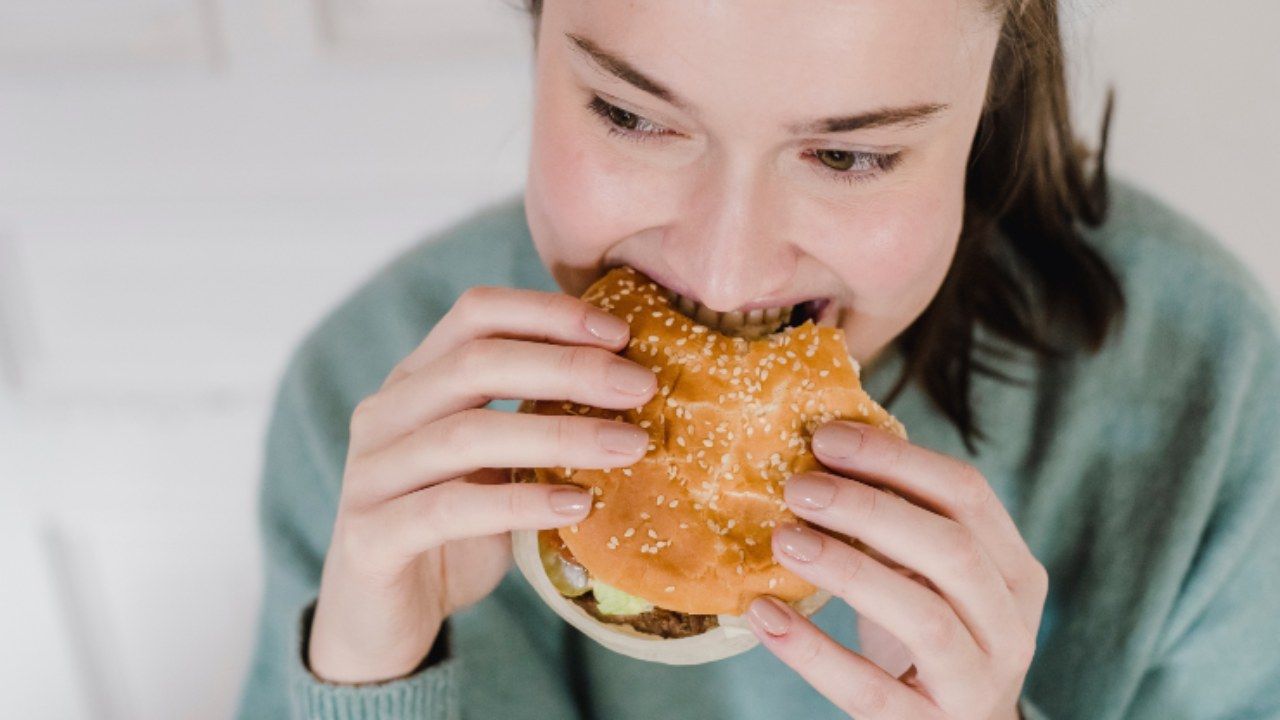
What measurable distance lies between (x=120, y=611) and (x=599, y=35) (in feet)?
6.79

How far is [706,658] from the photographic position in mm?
969

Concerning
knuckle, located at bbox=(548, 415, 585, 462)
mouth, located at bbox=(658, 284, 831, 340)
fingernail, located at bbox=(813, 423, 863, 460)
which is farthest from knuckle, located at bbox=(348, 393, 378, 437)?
fingernail, located at bbox=(813, 423, 863, 460)

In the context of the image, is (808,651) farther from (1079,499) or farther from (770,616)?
(1079,499)

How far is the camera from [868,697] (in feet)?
3.13

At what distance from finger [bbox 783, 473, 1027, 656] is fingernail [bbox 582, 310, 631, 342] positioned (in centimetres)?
21

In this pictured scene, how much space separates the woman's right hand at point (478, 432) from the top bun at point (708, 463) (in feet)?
0.15

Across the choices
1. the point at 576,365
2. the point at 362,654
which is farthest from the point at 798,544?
the point at 362,654

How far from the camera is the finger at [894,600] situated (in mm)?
887

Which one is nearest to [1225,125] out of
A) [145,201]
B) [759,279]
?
[759,279]

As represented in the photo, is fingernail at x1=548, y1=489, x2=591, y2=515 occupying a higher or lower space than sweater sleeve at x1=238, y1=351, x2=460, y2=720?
higher

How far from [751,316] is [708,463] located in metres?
0.23

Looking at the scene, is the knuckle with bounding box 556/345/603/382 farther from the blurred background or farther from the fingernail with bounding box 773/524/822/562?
the blurred background

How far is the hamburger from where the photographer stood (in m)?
0.92

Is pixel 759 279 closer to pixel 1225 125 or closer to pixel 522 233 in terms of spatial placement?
pixel 522 233
